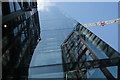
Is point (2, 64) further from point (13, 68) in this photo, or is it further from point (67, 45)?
point (67, 45)

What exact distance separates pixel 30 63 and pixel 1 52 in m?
1.15

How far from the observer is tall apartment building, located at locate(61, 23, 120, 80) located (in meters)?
4.75

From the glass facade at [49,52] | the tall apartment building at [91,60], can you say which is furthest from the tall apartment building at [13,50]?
the tall apartment building at [91,60]

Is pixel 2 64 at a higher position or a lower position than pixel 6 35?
lower

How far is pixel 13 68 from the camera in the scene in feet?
17.1

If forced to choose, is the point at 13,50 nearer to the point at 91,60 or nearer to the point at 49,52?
the point at 49,52

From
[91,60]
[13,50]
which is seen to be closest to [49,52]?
[13,50]

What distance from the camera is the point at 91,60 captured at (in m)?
5.50

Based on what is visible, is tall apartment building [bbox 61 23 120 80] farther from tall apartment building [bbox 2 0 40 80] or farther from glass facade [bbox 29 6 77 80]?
tall apartment building [bbox 2 0 40 80]

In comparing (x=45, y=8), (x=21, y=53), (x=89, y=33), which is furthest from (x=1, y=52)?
(x=45, y=8)

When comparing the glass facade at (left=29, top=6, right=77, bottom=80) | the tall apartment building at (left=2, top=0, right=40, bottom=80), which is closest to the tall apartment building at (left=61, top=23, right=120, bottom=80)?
the glass facade at (left=29, top=6, right=77, bottom=80)

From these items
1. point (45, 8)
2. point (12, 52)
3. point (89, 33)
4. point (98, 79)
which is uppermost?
point (45, 8)

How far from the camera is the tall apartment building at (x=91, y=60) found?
4752 millimetres

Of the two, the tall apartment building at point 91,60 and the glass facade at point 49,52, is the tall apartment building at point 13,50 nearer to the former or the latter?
the glass facade at point 49,52
